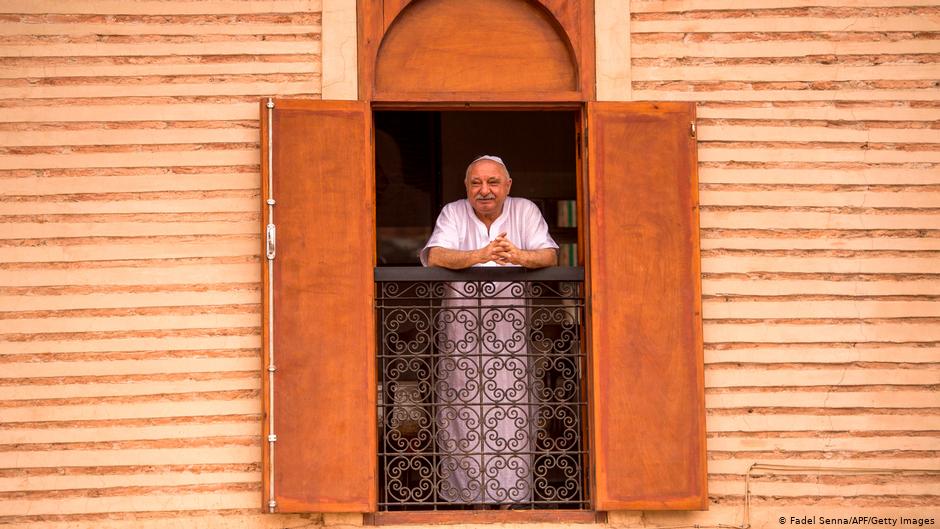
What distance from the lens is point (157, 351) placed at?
6.45 meters

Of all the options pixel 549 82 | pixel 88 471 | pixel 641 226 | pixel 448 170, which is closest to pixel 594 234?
pixel 641 226

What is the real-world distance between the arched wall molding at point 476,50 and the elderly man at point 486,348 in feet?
1.99

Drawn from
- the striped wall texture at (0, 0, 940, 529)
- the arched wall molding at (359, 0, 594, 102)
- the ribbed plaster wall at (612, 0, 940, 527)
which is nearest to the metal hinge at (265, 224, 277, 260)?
the striped wall texture at (0, 0, 940, 529)

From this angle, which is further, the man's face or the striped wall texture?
the man's face

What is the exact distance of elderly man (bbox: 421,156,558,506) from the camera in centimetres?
655

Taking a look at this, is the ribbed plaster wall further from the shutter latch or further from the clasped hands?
the shutter latch

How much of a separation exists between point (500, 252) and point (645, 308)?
812 mm

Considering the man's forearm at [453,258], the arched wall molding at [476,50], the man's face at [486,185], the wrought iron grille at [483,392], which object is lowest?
the wrought iron grille at [483,392]

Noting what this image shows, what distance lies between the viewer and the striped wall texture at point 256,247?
6422 mm

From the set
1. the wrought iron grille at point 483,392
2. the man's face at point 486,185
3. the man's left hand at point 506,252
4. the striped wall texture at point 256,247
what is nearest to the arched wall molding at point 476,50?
the striped wall texture at point 256,247

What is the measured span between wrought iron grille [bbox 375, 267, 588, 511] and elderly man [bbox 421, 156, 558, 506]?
0.4 inches

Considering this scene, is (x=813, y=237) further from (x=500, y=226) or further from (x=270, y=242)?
(x=270, y=242)

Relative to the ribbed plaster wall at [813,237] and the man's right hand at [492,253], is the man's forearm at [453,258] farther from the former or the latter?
the ribbed plaster wall at [813,237]

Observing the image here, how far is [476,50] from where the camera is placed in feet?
21.8
